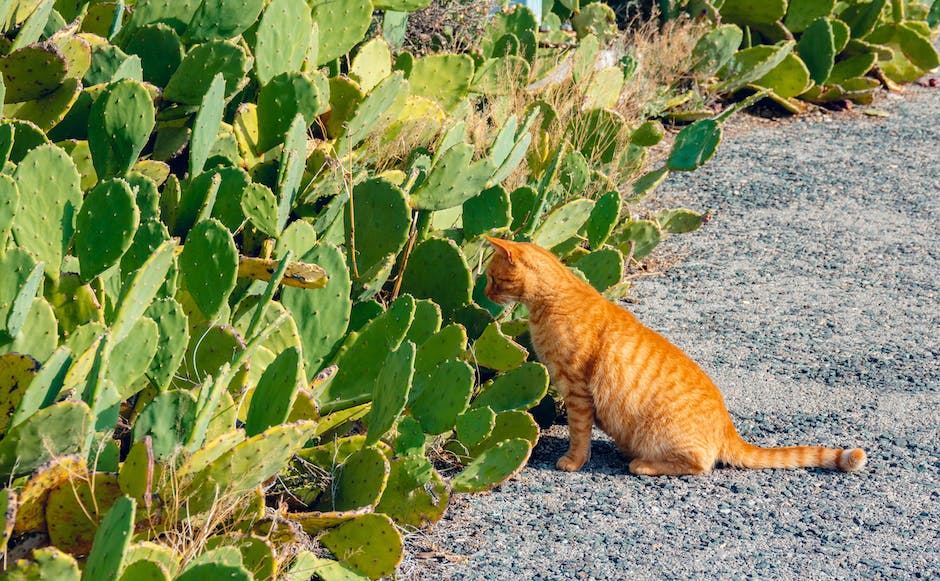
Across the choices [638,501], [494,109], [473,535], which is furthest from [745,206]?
[473,535]

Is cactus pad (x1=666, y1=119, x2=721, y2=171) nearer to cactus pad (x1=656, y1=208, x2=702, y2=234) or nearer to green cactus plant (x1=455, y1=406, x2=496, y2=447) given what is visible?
cactus pad (x1=656, y1=208, x2=702, y2=234)

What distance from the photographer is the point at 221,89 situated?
3656 millimetres

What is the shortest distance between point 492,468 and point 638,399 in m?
0.65

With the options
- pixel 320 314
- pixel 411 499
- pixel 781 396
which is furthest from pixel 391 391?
pixel 781 396

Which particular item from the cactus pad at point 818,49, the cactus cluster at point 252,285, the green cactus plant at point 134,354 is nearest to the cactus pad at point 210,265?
the cactus cluster at point 252,285

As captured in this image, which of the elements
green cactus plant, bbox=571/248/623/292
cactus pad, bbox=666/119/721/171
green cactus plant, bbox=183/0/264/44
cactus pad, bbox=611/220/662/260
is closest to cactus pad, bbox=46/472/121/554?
green cactus plant, bbox=183/0/264/44

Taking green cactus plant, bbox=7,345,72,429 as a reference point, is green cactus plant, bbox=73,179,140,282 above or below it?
above

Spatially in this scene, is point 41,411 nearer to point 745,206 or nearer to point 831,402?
point 831,402

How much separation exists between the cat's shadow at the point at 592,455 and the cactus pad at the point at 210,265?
1.25m

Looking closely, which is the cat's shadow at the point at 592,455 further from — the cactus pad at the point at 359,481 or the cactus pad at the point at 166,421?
the cactus pad at the point at 166,421

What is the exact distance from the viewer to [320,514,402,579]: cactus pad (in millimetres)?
2902

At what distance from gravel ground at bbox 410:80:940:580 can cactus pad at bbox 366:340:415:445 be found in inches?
15.3

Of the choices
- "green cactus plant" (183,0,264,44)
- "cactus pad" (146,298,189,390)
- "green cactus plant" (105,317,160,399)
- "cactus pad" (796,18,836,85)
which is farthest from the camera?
"cactus pad" (796,18,836,85)

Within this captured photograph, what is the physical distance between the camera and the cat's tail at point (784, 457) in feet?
12.4
